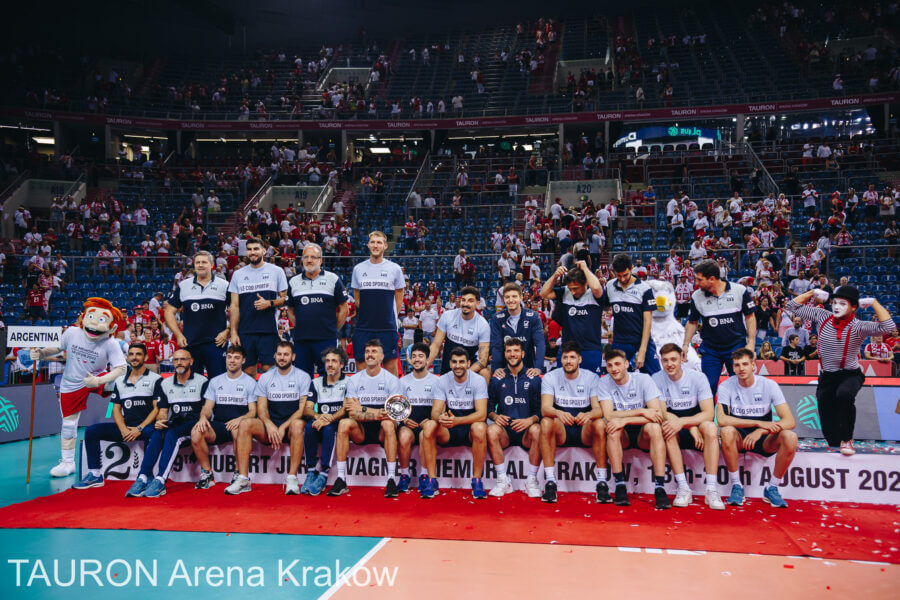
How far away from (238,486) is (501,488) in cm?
283

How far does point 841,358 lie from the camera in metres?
7.41

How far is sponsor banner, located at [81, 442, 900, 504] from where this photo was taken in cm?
673

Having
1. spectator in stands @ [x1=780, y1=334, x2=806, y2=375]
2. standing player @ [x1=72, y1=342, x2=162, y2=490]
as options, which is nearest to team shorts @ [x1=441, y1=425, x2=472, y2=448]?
standing player @ [x1=72, y1=342, x2=162, y2=490]

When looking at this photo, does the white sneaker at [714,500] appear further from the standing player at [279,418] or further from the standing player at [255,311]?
the standing player at [255,311]

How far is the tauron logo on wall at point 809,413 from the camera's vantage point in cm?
1027

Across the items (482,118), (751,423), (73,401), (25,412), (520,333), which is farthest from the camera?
(482,118)

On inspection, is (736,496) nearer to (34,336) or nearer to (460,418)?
(460,418)

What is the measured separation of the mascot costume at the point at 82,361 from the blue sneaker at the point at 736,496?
705 centimetres

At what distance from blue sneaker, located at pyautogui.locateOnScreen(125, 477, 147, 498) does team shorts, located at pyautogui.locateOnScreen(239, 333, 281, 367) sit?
1696 millimetres

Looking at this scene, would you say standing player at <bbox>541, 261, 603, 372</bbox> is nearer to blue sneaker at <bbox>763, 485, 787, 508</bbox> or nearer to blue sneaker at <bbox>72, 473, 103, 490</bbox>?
blue sneaker at <bbox>763, 485, 787, 508</bbox>

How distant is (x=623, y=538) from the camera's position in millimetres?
5531

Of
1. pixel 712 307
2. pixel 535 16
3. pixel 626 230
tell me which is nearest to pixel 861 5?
pixel 535 16

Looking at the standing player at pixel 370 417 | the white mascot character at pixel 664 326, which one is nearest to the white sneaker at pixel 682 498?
the white mascot character at pixel 664 326

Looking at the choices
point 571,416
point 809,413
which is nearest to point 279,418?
point 571,416
